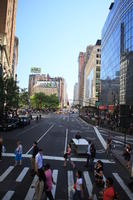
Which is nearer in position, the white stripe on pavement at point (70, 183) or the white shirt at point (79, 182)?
the white shirt at point (79, 182)

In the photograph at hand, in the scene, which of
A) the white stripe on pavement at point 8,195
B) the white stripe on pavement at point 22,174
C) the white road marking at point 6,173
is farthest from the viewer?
the white road marking at point 6,173

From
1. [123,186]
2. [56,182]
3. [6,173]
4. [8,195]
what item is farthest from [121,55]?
[8,195]

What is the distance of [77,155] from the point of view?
18.7 m

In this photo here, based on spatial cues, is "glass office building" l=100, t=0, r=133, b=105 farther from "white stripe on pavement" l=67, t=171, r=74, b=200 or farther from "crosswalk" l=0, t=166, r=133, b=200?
"white stripe on pavement" l=67, t=171, r=74, b=200

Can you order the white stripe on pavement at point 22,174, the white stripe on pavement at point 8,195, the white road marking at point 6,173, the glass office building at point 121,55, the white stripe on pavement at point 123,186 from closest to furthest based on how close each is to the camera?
the white stripe on pavement at point 8,195 < the white stripe on pavement at point 123,186 < the white stripe on pavement at point 22,174 < the white road marking at point 6,173 < the glass office building at point 121,55

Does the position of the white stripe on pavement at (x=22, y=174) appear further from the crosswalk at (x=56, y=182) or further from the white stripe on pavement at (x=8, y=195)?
the white stripe on pavement at (x=8, y=195)

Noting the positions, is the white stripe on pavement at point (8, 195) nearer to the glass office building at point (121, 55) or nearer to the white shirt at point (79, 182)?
the white shirt at point (79, 182)

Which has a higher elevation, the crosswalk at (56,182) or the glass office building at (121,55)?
the glass office building at (121,55)

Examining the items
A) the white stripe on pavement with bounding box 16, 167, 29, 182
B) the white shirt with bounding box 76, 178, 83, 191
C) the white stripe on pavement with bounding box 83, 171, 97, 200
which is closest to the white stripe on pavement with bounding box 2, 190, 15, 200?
the white stripe on pavement with bounding box 16, 167, 29, 182

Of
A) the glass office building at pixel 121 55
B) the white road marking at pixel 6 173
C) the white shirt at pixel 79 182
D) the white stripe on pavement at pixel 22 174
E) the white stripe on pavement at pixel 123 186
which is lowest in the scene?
the white stripe on pavement at pixel 123 186

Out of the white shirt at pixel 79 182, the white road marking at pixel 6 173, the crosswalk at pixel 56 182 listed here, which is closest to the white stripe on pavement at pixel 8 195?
the crosswalk at pixel 56 182

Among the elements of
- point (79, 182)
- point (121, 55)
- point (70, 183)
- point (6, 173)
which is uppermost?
point (121, 55)

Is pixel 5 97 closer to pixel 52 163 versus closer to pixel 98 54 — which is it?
pixel 52 163

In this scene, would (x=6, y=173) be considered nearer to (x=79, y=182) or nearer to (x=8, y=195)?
(x=8, y=195)
